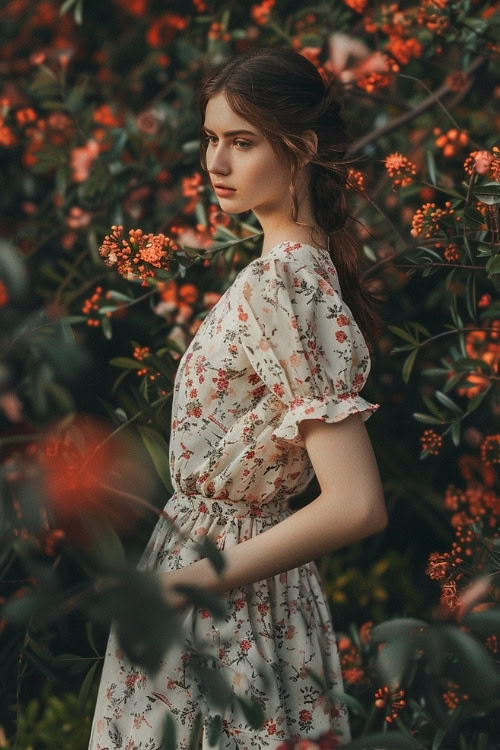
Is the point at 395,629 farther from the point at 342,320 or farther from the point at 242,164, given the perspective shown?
the point at 242,164

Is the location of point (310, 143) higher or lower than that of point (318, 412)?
higher

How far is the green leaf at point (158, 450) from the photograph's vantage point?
1367 mm

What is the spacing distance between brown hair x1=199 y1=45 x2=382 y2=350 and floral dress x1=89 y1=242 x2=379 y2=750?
110mm

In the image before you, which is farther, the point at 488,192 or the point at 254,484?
the point at 488,192

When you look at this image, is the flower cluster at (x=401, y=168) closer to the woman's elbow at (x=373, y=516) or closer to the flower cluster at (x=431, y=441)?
the flower cluster at (x=431, y=441)

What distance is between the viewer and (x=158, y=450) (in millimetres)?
1406

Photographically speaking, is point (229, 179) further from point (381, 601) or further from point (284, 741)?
point (381, 601)

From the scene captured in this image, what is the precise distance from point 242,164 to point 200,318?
615 millimetres

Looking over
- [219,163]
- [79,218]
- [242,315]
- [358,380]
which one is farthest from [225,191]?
[79,218]

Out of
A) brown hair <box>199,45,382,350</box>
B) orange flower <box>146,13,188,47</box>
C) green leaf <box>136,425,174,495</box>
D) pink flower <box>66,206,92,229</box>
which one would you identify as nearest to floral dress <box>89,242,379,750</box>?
brown hair <box>199,45,382,350</box>

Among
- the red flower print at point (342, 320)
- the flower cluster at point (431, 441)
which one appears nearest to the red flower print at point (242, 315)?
the red flower print at point (342, 320)

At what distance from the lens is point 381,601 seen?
260cm

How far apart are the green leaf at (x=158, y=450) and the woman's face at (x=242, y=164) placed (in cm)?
43

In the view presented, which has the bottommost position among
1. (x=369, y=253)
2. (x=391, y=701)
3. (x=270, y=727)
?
(x=391, y=701)
